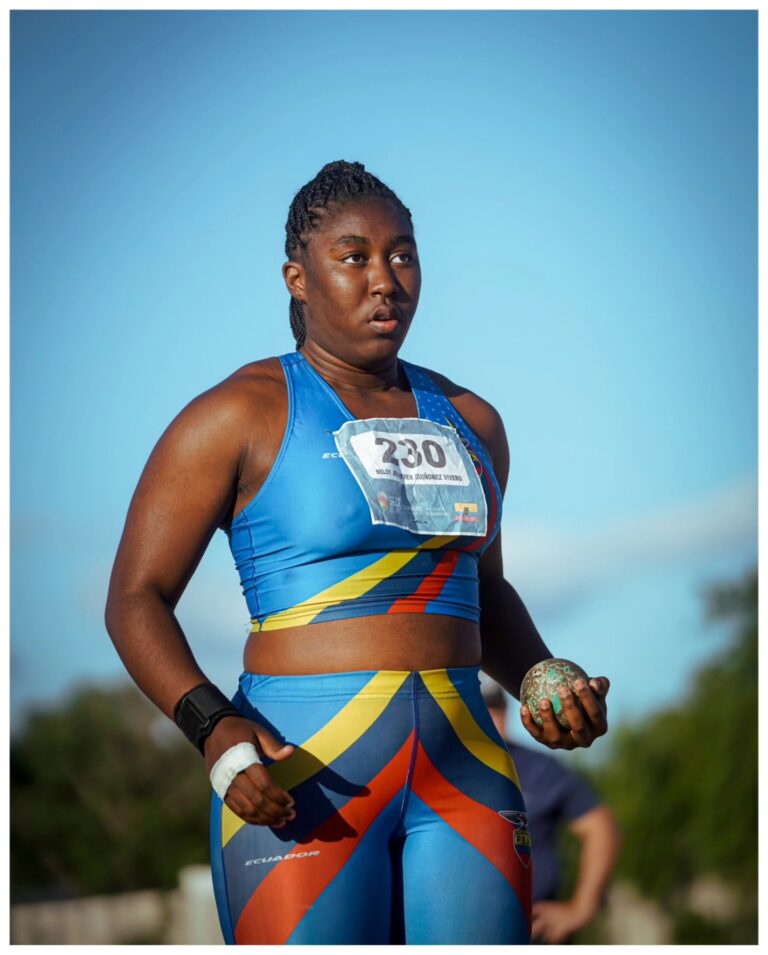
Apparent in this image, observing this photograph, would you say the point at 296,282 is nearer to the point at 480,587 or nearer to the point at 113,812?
the point at 480,587

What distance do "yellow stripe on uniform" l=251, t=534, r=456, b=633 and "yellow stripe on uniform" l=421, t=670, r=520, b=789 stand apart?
0.76ft

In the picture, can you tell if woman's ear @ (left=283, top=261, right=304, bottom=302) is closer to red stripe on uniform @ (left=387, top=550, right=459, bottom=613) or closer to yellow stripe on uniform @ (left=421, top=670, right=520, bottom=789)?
red stripe on uniform @ (left=387, top=550, right=459, bottom=613)

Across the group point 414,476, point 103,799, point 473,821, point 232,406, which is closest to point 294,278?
point 232,406

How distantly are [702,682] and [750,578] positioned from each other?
455 centimetres

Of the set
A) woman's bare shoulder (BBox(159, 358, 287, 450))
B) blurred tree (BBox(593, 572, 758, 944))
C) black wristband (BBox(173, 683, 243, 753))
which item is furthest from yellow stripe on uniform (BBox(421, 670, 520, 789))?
blurred tree (BBox(593, 572, 758, 944))

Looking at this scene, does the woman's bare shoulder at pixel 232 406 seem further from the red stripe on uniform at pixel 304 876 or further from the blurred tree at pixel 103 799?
the blurred tree at pixel 103 799

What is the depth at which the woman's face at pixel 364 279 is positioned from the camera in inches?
125

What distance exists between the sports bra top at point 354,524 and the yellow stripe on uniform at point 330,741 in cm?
17

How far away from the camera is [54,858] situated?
29359mm

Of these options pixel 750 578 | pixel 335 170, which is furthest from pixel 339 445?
pixel 750 578

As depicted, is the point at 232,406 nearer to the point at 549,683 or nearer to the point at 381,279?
the point at 381,279

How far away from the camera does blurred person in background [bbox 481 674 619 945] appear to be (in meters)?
5.30

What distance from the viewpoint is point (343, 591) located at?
295cm

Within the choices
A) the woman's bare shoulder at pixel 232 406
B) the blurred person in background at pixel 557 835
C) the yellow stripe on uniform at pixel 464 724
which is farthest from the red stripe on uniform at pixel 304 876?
the blurred person in background at pixel 557 835
